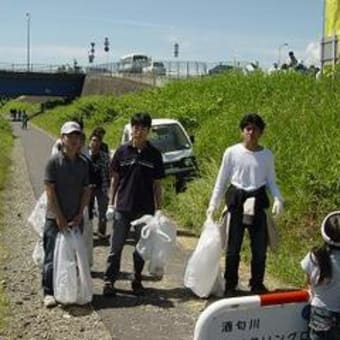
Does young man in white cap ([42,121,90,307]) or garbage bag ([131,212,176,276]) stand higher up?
young man in white cap ([42,121,90,307])

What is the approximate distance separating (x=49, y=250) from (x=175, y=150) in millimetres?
7576

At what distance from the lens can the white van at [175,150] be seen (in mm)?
14820

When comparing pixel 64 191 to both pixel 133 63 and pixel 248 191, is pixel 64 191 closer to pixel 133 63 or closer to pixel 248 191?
pixel 248 191

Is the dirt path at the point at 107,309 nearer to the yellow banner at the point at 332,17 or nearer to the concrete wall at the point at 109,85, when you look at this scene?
the yellow banner at the point at 332,17

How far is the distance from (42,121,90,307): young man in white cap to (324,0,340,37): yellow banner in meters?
12.0

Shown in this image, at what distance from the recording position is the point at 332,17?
62.4ft

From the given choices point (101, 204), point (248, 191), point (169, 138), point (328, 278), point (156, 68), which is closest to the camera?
point (328, 278)

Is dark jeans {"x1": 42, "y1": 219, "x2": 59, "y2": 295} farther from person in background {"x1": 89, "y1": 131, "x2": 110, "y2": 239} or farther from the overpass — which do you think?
the overpass

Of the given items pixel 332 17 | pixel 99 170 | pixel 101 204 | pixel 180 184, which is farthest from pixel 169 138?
pixel 332 17

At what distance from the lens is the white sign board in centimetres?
394

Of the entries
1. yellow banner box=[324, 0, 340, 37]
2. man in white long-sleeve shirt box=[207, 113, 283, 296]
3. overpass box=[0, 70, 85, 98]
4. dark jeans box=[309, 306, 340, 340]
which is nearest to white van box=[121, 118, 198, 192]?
yellow banner box=[324, 0, 340, 37]

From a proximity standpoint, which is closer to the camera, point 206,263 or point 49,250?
point 49,250

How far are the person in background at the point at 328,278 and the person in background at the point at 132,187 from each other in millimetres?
3441

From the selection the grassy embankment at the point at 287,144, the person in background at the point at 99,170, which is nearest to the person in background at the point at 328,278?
the grassy embankment at the point at 287,144
